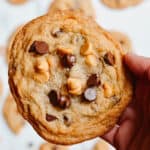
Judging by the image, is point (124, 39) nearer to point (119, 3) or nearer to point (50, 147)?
point (119, 3)

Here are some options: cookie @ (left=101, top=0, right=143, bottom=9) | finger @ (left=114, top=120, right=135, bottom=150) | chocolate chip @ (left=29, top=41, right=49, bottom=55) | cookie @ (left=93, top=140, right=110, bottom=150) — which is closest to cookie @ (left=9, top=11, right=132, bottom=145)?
chocolate chip @ (left=29, top=41, right=49, bottom=55)

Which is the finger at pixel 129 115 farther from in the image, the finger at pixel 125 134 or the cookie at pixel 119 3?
the cookie at pixel 119 3

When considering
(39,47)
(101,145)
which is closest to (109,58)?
(39,47)

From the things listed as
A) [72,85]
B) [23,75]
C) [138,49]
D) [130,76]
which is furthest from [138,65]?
[138,49]

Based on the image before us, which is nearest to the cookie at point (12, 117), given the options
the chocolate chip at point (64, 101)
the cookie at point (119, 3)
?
the cookie at point (119, 3)

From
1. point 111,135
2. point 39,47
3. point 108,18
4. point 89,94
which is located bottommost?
point 111,135

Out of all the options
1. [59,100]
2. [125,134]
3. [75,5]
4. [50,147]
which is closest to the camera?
[59,100]

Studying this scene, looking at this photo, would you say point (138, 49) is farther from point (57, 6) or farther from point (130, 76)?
point (130, 76)
